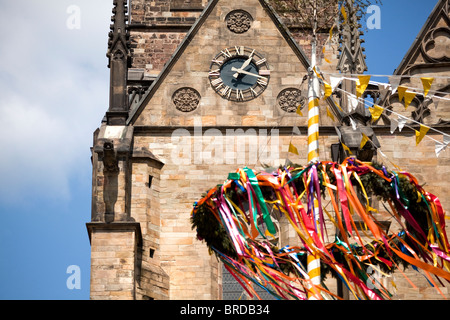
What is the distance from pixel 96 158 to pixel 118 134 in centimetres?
89

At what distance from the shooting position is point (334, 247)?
25297mm

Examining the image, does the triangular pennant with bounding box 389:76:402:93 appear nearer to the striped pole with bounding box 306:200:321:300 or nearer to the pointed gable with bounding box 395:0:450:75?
Result: the striped pole with bounding box 306:200:321:300

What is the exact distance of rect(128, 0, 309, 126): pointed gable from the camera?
32.7m

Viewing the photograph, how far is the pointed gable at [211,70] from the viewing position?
32688mm

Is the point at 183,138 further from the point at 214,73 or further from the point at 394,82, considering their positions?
the point at 394,82

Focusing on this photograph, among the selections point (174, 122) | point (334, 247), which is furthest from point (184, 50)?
point (334, 247)

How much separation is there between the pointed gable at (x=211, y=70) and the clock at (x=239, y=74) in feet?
0.19

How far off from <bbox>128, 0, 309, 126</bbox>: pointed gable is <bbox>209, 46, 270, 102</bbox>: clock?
6cm

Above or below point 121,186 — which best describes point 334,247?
below

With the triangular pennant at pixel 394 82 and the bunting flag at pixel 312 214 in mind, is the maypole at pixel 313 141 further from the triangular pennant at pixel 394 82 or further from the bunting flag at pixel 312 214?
the triangular pennant at pixel 394 82

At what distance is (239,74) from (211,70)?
0.82 m

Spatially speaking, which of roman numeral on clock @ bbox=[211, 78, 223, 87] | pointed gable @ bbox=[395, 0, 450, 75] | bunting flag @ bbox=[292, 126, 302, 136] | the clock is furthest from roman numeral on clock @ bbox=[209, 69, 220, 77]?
pointed gable @ bbox=[395, 0, 450, 75]

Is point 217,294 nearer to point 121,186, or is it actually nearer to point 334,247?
point 121,186
